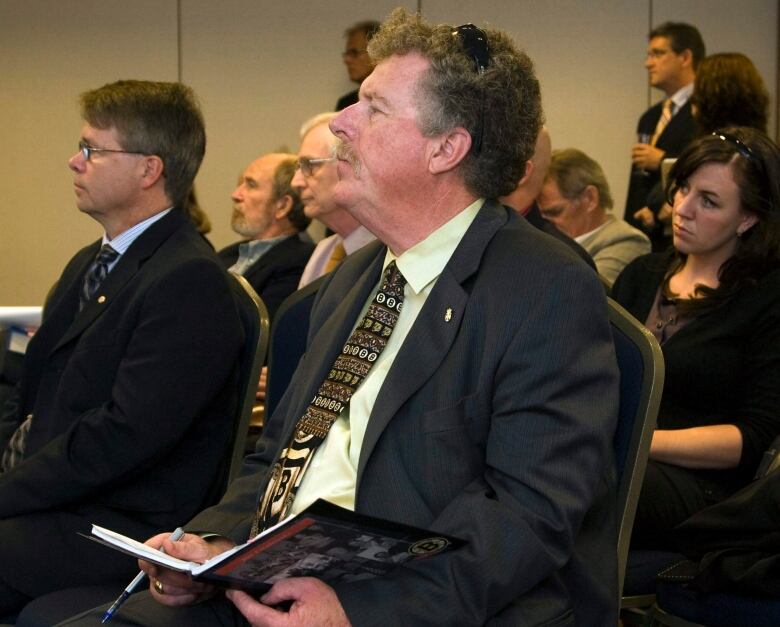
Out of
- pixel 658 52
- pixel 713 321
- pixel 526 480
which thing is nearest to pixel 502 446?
pixel 526 480

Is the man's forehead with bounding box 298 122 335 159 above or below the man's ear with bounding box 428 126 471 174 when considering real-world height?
below

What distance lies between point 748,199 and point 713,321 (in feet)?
1.13

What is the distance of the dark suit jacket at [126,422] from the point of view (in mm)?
Answer: 2473

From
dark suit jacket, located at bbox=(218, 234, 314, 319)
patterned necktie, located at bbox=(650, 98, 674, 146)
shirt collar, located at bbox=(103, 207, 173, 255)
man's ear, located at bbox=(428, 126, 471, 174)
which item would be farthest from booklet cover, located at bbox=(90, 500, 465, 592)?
patterned necktie, located at bbox=(650, 98, 674, 146)

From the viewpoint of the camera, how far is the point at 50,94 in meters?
7.28

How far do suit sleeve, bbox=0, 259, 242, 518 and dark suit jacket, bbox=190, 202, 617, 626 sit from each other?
0.76 meters

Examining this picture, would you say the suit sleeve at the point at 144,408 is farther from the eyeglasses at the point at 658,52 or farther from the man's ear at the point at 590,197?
the eyeglasses at the point at 658,52

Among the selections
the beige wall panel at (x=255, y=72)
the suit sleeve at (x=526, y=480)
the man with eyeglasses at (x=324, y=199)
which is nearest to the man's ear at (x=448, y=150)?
the suit sleeve at (x=526, y=480)

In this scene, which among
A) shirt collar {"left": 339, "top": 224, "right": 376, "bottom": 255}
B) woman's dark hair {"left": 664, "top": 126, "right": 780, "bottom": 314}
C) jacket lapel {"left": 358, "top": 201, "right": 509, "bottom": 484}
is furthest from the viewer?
shirt collar {"left": 339, "top": 224, "right": 376, "bottom": 255}

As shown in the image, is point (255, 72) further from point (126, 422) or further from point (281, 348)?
point (126, 422)

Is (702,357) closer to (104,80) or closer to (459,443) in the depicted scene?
(459,443)

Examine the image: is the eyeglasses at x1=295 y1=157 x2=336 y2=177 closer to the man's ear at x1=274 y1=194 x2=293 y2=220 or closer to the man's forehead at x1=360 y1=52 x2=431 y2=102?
the man's ear at x1=274 y1=194 x2=293 y2=220

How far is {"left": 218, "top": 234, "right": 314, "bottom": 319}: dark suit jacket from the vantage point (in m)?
4.46

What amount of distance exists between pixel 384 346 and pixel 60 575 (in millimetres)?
926
